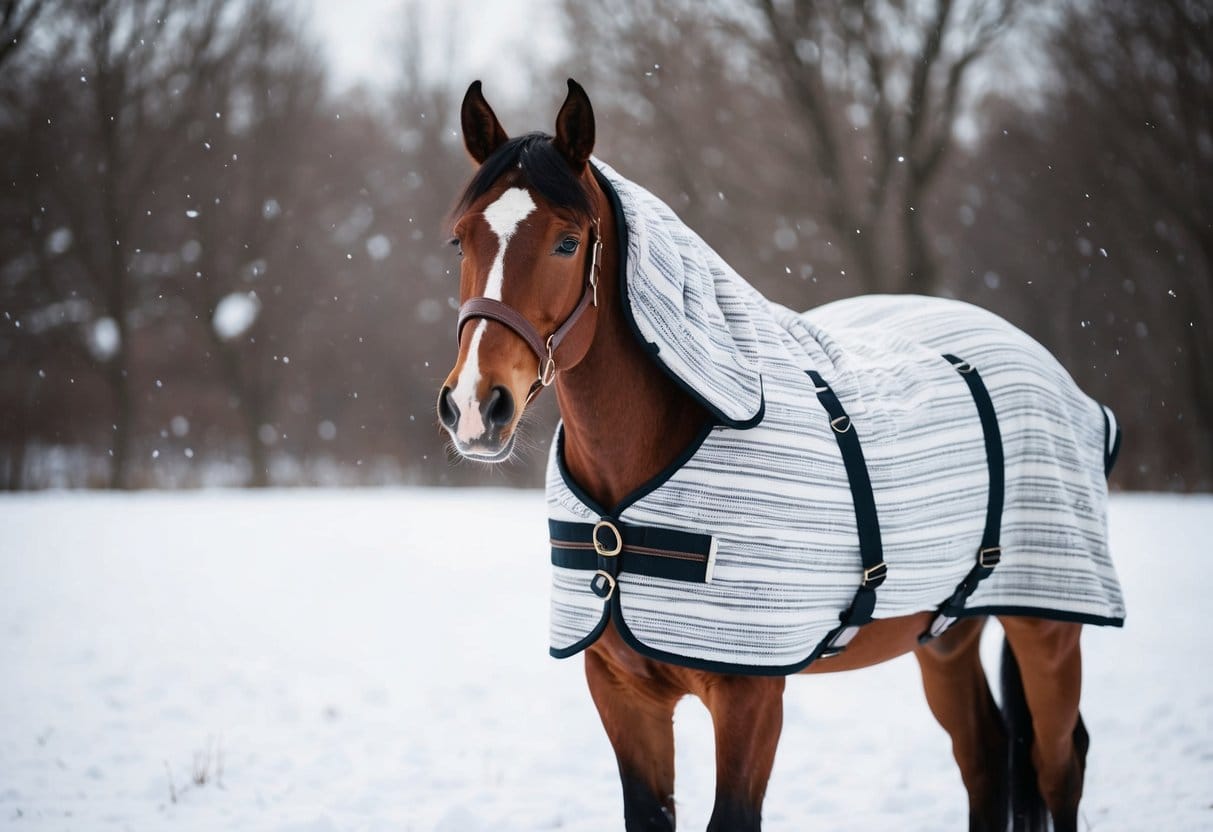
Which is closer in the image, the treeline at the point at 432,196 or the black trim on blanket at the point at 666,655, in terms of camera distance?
the black trim on blanket at the point at 666,655

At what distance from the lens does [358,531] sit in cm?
911

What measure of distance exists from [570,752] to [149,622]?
348 centimetres

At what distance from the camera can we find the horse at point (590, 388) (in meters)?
1.88

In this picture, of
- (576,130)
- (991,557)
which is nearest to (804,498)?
(991,557)

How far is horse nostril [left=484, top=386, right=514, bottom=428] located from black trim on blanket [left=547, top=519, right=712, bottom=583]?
19.4 inches

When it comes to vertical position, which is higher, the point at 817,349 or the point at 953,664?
the point at 817,349

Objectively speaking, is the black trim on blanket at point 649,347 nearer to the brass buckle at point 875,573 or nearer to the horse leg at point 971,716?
the brass buckle at point 875,573

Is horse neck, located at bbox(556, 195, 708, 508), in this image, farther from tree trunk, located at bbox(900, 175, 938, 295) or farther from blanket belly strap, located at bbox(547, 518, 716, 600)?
tree trunk, located at bbox(900, 175, 938, 295)

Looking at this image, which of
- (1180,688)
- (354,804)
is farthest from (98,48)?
(1180,688)

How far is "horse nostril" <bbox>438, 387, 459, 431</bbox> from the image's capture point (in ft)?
5.91

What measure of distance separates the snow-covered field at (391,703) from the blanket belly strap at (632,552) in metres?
1.87

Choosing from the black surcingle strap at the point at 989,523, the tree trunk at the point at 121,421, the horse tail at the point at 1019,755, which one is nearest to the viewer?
the black surcingle strap at the point at 989,523

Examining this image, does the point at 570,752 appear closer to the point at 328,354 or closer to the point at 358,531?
the point at 358,531

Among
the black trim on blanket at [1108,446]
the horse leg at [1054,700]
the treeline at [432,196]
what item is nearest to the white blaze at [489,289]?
the horse leg at [1054,700]
